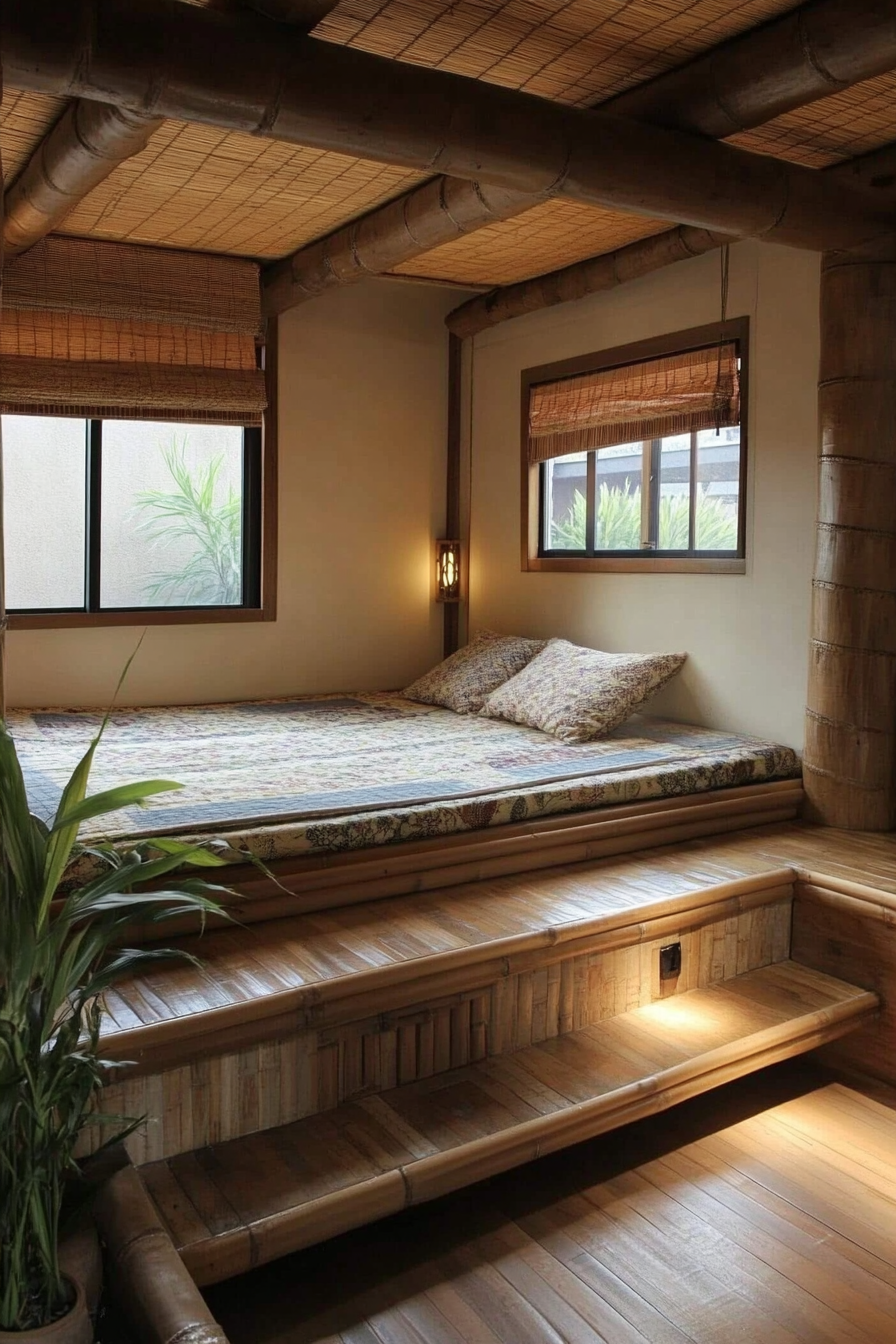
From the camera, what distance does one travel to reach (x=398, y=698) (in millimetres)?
5137

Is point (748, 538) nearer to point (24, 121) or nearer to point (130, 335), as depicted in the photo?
point (130, 335)

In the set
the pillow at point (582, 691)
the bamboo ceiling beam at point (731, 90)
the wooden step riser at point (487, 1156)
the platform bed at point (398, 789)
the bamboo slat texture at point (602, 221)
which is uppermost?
the bamboo slat texture at point (602, 221)

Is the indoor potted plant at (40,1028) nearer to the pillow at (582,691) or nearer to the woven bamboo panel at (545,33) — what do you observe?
the woven bamboo panel at (545,33)

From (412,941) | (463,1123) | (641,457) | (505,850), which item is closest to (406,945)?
(412,941)

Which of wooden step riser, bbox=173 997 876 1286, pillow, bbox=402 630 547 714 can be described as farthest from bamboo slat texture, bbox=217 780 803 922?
pillow, bbox=402 630 547 714

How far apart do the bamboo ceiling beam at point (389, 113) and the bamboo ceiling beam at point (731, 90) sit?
104 mm

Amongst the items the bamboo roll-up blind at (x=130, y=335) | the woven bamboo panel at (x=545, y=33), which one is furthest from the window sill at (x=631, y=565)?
the woven bamboo panel at (x=545, y=33)

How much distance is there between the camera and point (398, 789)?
3.26 metres

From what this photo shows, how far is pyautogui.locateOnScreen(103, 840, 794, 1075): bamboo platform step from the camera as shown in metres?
2.25

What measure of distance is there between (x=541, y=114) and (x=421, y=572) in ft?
9.59

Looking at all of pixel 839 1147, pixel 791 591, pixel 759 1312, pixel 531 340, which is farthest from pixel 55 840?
pixel 531 340

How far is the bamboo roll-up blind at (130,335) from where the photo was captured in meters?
4.25

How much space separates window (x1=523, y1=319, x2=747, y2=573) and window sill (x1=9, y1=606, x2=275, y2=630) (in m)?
1.29

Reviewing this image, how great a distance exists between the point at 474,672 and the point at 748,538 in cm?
133
